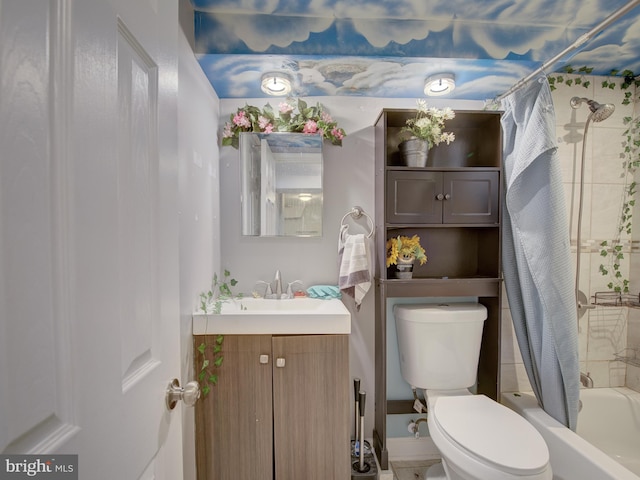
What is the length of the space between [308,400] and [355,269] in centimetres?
70

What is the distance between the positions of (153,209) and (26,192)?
10.9 inches

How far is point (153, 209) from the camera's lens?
61 centimetres

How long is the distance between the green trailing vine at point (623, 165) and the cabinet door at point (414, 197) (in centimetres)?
105

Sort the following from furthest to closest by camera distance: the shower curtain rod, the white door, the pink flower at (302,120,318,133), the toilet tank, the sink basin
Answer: the pink flower at (302,120,318,133) < the toilet tank < the sink basin < the shower curtain rod < the white door

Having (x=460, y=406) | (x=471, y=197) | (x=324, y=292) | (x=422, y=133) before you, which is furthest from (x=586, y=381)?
(x=422, y=133)

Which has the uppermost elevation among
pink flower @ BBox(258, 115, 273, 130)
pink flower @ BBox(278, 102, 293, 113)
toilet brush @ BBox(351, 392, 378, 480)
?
pink flower @ BBox(278, 102, 293, 113)

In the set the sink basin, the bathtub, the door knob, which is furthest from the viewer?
the bathtub

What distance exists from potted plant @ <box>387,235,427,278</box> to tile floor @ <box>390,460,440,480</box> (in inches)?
44.5

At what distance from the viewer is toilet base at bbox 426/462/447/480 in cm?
166

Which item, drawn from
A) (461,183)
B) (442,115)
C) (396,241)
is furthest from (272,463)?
(442,115)

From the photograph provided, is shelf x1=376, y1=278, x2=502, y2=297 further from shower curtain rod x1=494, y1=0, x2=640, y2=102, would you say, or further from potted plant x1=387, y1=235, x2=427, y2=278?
shower curtain rod x1=494, y1=0, x2=640, y2=102

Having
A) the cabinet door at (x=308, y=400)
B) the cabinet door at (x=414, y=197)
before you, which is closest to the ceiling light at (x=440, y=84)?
the cabinet door at (x=414, y=197)

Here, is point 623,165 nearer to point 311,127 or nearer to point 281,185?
point 311,127

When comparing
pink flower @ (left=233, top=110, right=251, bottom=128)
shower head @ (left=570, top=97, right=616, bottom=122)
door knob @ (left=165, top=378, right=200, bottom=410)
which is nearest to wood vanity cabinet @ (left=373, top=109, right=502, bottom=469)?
shower head @ (left=570, top=97, right=616, bottom=122)
